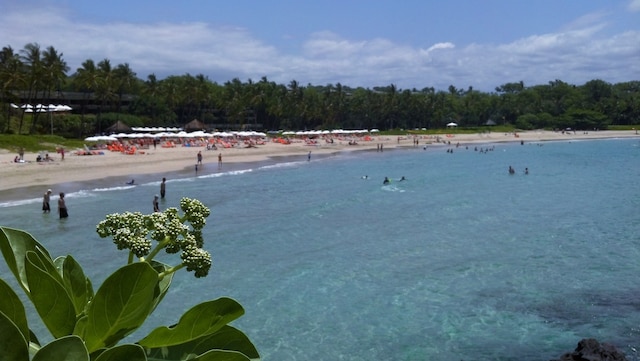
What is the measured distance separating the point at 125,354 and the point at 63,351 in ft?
0.66

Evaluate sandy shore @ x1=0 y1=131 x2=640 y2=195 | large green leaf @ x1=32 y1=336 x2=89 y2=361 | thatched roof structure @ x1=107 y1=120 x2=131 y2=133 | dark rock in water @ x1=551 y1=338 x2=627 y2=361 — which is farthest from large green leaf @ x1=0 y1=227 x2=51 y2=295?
thatched roof structure @ x1=107 y1=120 x2=131 y2=133

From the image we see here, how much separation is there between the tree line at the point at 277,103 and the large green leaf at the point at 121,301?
6878cm

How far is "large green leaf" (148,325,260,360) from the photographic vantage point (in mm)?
2199

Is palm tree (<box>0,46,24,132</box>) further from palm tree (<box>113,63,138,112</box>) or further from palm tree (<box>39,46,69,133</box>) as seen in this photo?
palm tree (<box>113,63,138,112</box>)

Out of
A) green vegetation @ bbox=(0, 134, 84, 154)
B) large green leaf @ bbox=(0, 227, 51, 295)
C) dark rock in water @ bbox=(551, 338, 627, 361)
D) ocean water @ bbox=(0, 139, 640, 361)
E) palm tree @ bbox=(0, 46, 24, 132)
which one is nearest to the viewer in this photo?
large green leaf @ bbox=(0, 227, 51, 295)

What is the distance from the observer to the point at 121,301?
6.26 ft

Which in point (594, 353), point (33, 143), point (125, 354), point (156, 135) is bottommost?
point (594, 353)

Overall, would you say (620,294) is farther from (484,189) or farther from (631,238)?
(484,189)

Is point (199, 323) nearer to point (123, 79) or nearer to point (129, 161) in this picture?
point (129, 161)

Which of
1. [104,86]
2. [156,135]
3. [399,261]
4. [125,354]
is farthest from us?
[104,86]

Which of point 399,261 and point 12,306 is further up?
point 12,306

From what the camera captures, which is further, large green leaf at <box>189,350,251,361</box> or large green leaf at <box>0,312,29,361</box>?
large green leaf at <box>189,350,251,361</box>

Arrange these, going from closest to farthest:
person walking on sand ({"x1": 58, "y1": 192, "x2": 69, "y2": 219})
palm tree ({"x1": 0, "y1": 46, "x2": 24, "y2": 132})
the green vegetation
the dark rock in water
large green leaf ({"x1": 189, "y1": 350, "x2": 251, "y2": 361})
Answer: large green leaf ({"x1": 189, "y1": 350, "x2": 251, "y2": 361}) → the dark rock in water → person walking on sand ({"x1": 58, "y1": 192, "x2": 69, "y2": 219}) → the green vegetation → palm tree ({"x1": 0, "y1": 46, "x2": 24, "y2": 132})

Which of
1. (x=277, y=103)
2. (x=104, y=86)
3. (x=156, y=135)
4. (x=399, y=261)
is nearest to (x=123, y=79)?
(x=104, y=86)
